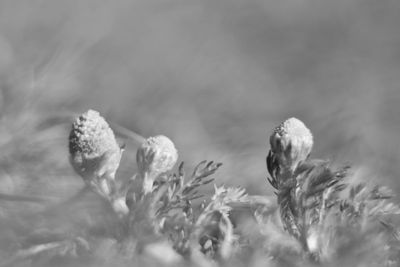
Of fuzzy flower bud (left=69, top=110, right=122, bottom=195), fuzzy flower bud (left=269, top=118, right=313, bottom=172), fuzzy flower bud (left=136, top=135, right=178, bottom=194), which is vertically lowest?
fuzzy flower bud (left=69, top=110, right=122, bottom=195)

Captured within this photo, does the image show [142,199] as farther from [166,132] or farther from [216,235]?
[166,132]

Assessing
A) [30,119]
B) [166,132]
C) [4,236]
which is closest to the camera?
[4,236]

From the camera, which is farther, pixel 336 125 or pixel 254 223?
pixel 336 125

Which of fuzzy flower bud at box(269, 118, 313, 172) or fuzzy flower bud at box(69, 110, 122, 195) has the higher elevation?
fuzzy flower bud at box(269, 118, 313, 172)

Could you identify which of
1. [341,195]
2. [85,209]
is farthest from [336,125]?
[85,209]

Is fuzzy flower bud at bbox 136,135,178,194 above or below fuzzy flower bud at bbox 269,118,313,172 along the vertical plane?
below

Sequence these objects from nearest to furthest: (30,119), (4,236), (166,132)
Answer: (4,236), (30,119), (166,132)
